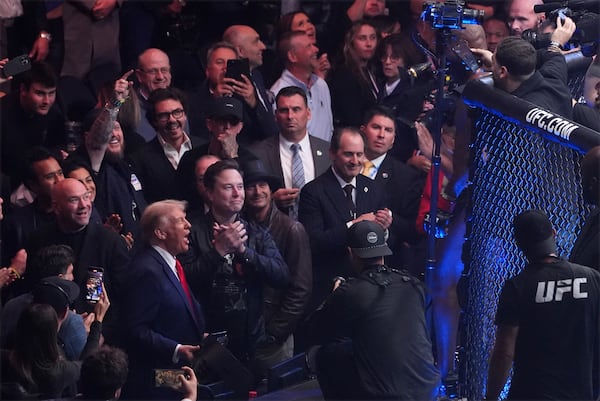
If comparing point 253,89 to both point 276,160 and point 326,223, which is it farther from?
point 326,223

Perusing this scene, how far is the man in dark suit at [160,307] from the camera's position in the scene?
704 cm

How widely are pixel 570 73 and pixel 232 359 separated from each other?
2.59 m

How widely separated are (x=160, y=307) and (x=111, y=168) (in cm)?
152

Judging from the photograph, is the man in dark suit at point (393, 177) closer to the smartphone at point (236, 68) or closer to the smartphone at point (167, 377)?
the smartphone at point (236, 68)

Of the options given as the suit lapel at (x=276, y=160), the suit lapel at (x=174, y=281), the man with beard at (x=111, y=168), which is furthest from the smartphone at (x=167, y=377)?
the suit lapel at (x=276, y=160)

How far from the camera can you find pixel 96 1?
9.69 meters

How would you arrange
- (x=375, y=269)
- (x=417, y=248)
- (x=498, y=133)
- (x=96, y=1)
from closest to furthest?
1. (x=498, y=133)
2. (x=375, y=269)
3. (x=417, y=248)
4. (x=96, y=1)

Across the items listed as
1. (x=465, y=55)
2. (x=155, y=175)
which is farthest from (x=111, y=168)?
(x=465, y=55)

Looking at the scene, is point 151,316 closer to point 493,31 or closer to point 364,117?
point 364,117

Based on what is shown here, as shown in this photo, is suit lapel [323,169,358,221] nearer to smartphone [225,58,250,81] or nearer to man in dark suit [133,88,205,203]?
man in dark suit [133,88,205,203]

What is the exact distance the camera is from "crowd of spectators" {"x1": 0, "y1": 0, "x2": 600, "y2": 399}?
6.75 meters

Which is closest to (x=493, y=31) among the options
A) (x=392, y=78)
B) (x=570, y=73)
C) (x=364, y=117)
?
(x=392, y=78)

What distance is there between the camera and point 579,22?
268 inches

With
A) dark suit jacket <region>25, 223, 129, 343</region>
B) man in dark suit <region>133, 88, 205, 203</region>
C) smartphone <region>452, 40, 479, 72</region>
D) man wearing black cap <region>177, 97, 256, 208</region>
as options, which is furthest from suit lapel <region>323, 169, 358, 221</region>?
smartphone <region>452, 40, 479, 72</region>
